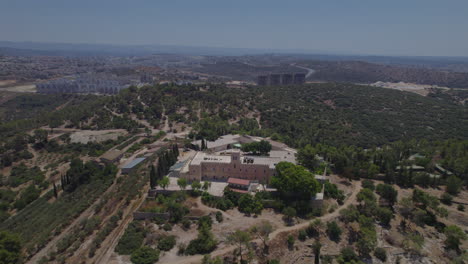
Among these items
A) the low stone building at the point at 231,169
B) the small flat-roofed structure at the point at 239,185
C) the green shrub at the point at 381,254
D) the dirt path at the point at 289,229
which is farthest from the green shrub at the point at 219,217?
the green shrub at the point at 381,254

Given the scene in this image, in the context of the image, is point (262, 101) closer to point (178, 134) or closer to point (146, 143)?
point (178, 134)

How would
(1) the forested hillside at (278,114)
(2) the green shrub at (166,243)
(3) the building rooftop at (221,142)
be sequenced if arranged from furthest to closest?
(1) the forested hillside at (278,114) → (3) the building rooftop at (221,142) → (2) the green shrub at (166,243)

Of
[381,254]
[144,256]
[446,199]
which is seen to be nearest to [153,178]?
[144,256]

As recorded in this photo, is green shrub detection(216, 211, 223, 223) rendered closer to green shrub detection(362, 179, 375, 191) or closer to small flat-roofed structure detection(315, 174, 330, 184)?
small flat-roofed structure detection(315, 174, 330, 184)

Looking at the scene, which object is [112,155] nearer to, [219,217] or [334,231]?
[219,217]

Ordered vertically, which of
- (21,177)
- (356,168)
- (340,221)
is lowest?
(21,177)

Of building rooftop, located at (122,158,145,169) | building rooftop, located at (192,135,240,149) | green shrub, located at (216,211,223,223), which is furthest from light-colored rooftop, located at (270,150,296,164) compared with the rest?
building rooftop, located at (122,158,145,169)

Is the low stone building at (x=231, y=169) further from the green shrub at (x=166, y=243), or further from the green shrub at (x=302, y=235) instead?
the green shrub at (x=166, y=243)

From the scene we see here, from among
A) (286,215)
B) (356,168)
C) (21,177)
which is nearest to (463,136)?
(356,168)
